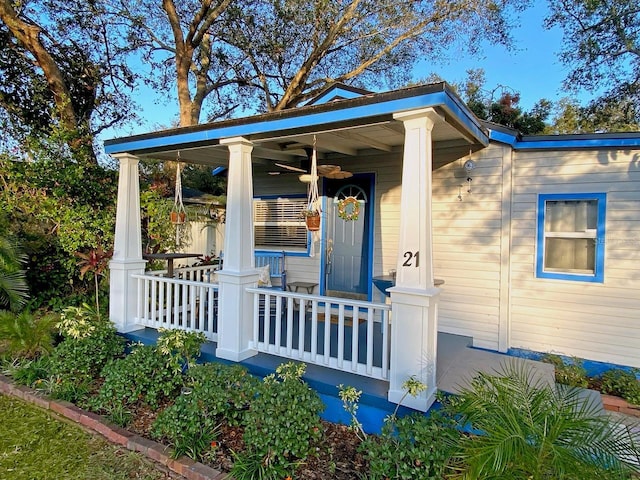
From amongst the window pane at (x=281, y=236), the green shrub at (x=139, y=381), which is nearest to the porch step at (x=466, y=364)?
the green shrub at (x=139, y=381)

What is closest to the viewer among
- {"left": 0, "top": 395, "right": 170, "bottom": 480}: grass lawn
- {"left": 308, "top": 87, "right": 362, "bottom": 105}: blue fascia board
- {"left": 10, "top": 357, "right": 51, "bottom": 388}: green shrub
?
{"left": 0, "top": 395, "right": 170, "bottom": 480}: grass lawn

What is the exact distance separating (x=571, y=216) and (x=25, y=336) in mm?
6824

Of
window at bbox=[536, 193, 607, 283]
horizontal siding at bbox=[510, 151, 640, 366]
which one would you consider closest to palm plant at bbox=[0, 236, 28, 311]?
horizontal siding at bbox=[510, 151, 640, 366]

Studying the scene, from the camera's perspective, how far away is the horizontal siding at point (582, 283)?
4.38 m

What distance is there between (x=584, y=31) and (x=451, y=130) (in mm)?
10524

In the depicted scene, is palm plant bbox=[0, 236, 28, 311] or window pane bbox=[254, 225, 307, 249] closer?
palm plant bbox=[0, 236, 28, 311]

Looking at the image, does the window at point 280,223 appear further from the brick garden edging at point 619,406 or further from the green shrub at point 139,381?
the brick garden edging at point 619,406

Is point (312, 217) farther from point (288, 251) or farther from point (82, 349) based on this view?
point (82, 349)

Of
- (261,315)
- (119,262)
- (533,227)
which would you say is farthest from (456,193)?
(119,262)

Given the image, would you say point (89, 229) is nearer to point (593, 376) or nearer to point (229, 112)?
point (593, 376)

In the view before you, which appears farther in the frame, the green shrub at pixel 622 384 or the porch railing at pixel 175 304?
the porch railing at pixel 175 304

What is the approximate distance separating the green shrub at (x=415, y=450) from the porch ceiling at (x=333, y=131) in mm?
2380

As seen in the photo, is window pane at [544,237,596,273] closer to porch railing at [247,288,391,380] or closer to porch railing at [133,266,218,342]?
porch railing at [247,288,391,380]

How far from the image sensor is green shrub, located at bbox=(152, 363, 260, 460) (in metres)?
3.13
